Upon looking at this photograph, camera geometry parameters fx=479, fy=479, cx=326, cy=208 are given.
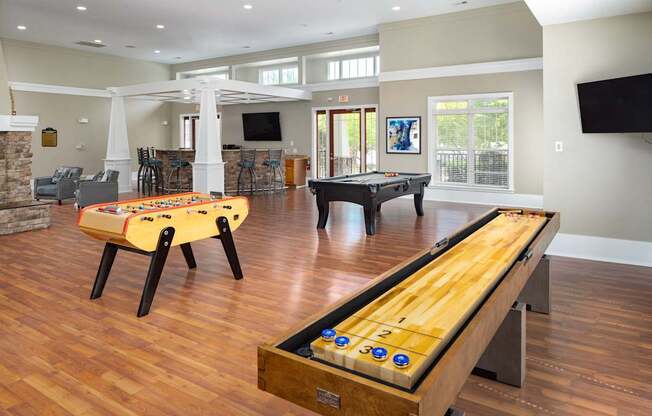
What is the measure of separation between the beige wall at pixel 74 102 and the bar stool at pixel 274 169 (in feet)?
19.3

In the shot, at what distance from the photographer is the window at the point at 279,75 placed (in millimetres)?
14680

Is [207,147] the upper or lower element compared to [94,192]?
upper

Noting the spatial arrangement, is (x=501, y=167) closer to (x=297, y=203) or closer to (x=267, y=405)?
(x=297, y=203)

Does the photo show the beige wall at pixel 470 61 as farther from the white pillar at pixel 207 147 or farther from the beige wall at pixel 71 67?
the beige wall at pixel 71 67

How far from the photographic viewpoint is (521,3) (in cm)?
947

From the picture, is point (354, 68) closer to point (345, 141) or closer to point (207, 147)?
point (345, 141)

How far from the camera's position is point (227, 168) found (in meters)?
12.4

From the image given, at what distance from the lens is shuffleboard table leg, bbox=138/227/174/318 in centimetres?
387

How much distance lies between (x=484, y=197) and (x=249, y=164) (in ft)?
19.1

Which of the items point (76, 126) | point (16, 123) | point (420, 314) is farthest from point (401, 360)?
point (76, 126)

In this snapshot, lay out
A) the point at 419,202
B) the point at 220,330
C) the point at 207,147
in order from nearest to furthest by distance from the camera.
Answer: the point at 220,330 < the point at 419,202 < the point at 207,147

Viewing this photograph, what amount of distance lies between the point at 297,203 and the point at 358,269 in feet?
17.9

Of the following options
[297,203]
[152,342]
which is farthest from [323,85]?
[152,342]

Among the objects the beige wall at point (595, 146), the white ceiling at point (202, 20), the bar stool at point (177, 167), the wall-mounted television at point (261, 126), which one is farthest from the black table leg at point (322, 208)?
the wall-mounted television at point (261, 126)
